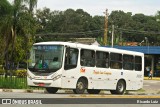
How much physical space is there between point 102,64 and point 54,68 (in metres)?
3.94

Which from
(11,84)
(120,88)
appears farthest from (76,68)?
(11,84)

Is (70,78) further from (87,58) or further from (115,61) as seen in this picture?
(115,61)

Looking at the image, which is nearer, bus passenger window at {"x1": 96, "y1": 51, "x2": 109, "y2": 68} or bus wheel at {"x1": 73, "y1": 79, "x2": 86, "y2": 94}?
bus wheel at {"x1": 73, "y1": 79, "x2": 86, "y2": 94}

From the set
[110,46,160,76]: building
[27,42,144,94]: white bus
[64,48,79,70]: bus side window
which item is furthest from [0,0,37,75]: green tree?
[110,46,160,76]: building

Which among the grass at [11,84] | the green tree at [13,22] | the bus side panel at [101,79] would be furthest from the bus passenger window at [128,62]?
the green tree at [13,22]

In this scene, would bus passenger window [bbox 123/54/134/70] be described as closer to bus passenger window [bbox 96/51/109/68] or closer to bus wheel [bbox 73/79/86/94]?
bus passenger window [bbox 96/51/109/68]

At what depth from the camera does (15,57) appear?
40.0m

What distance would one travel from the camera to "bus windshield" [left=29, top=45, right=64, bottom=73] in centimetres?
2381

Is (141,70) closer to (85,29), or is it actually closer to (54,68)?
(54,68)

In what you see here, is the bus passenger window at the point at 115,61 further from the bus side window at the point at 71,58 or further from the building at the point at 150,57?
the building at the point at 150,57

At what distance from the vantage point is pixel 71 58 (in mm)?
24172

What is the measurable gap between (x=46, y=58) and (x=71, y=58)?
133 cm

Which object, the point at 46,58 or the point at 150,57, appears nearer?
the point at 46,58

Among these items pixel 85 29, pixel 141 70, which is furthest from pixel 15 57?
pixel 85 29
